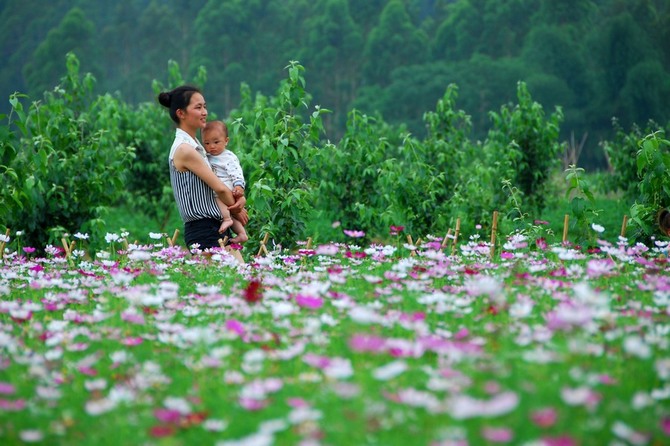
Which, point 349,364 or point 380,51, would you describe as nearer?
point 349,364

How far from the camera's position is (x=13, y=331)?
13.6 ft

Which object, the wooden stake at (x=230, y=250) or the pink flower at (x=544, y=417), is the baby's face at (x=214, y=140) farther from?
the pink flower at (x=544, y=417)

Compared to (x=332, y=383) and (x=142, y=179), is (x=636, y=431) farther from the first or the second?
(x=142, y=179)

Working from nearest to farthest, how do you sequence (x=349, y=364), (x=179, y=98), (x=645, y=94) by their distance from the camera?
(x=349, y=364)
(x=179, y=98)
(x=645, y=94)

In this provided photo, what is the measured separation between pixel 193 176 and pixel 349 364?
10.4ft

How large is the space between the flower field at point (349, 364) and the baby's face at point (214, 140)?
5.78 ft

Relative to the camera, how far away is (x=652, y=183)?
7.60 m

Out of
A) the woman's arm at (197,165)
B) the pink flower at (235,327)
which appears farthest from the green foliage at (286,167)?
the pink flower at (235,327)

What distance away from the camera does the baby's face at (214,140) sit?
6.46m

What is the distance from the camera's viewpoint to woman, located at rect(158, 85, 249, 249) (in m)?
5.98

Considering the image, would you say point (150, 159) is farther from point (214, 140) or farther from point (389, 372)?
point (389, 372)

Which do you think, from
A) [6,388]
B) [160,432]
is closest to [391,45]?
[6,388]

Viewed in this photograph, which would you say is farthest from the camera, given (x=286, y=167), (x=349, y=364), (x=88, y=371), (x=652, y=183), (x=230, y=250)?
(x=286, y=167)

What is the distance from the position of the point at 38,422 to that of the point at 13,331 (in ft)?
4.21
